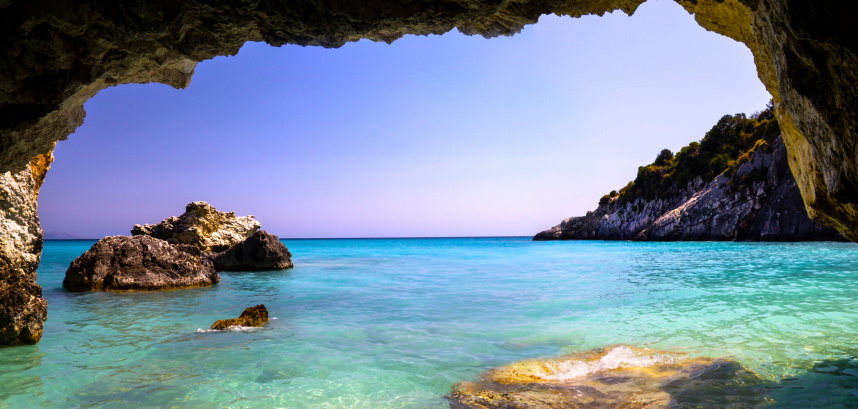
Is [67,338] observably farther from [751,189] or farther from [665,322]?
[751,189]

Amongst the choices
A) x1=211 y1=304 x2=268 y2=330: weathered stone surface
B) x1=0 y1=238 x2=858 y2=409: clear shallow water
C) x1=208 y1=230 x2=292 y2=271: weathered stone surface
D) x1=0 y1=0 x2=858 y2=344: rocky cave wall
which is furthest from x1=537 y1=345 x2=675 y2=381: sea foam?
x1=208 y1=230 x2=292 y2=271: weathered stone surface

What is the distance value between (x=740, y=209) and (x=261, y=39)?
51461mm

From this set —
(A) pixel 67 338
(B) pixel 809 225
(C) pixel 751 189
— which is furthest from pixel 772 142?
(A) pixel 67 338

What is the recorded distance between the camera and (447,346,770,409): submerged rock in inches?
165

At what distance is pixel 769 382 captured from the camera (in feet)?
15.3

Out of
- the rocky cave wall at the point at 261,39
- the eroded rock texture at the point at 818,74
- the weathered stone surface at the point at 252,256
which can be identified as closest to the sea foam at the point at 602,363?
the eroded rock texture at the point at 818,74

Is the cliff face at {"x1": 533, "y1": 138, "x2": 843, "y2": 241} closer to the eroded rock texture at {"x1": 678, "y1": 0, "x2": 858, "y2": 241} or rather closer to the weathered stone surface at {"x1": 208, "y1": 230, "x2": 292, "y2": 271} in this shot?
the weathered stone surface at {"x1": 208, "y1": 230, "x2": 292, "y2": 271}

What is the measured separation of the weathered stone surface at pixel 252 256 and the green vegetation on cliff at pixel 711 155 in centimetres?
4621

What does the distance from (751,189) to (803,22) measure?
49.2m

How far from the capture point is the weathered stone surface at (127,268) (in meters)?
12.6

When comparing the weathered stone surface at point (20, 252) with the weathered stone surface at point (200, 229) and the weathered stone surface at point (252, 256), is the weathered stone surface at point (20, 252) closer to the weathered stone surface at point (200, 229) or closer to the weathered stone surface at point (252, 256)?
the weathered stone surface at point (252, 256)

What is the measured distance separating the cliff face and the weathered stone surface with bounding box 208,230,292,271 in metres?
42.9

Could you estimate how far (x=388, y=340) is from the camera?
7266 mm

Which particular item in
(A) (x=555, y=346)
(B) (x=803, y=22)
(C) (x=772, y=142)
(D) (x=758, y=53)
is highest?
(C) (x=772, y=142)
